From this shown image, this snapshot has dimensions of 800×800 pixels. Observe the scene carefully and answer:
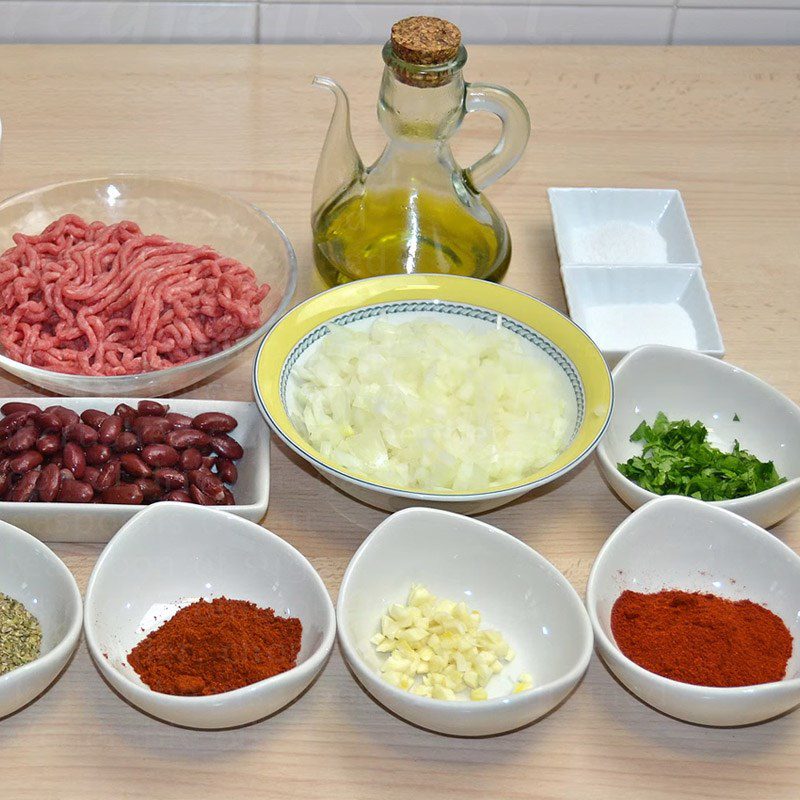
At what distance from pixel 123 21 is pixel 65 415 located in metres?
1.29

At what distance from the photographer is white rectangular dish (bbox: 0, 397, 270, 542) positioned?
4.16ft

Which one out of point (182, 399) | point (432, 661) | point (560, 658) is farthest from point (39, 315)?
point (560, 658)

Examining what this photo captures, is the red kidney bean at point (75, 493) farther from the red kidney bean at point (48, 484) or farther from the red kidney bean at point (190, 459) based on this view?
the red kidney bean at point (190, 459)

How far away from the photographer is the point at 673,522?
1315mm

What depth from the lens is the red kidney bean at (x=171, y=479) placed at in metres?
1.32

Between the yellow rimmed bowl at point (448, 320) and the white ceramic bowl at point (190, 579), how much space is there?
120mm

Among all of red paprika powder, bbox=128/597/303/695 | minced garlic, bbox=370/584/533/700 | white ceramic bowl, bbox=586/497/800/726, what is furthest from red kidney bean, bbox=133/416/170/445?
white ceramic bowl, bbox=586/497/800/726

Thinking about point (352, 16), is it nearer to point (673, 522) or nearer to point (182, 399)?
point (182, 399)

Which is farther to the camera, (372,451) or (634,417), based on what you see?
(634,417)

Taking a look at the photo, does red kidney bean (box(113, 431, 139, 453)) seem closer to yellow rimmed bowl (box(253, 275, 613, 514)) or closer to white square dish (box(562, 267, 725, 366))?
yellow rimmed bowl (box(253, 275, 613, 514))

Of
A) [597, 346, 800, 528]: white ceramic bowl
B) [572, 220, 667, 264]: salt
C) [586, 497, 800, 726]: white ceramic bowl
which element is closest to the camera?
[586, 497, 800, 726]: white ceramic bowl

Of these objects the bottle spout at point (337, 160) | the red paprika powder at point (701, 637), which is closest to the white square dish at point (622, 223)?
the bottle spout at point (337, 160)

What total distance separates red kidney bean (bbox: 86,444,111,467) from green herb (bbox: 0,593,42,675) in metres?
0.19

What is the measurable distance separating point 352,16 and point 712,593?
1.59m
